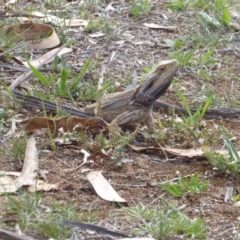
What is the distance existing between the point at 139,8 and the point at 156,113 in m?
2.17

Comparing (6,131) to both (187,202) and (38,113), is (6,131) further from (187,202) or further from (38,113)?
(187,202)

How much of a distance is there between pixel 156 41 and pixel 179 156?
2326 mm

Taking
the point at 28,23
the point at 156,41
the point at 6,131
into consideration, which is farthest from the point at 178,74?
the point at 6,131

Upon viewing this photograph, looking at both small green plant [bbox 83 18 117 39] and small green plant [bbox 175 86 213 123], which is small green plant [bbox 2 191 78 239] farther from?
small green plant [bbox 83 18 117 39]

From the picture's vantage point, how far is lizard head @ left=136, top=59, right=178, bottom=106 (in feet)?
16.0

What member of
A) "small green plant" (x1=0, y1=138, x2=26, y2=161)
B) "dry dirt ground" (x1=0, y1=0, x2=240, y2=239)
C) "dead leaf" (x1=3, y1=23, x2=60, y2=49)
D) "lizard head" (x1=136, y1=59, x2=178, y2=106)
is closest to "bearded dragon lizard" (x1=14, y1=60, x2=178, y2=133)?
"lizard head" (x1=136, y1=59, x2=178, y2=106)

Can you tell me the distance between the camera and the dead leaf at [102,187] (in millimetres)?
3969

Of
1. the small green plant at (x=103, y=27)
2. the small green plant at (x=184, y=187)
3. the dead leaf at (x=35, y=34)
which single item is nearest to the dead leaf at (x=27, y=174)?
the small green plant at (x=184, y=187)

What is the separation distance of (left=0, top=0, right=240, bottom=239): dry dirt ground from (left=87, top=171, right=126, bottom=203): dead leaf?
3cm

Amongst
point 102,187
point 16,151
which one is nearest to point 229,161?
point 102,187

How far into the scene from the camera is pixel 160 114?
5.34 meters

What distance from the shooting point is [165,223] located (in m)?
3.57

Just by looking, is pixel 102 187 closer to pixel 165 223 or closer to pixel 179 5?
pixel 165 223

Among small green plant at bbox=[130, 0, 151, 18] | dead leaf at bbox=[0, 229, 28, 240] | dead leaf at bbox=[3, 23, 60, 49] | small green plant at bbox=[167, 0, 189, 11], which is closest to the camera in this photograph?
dead leaf at bbox=[0, 229, 28, 240]
